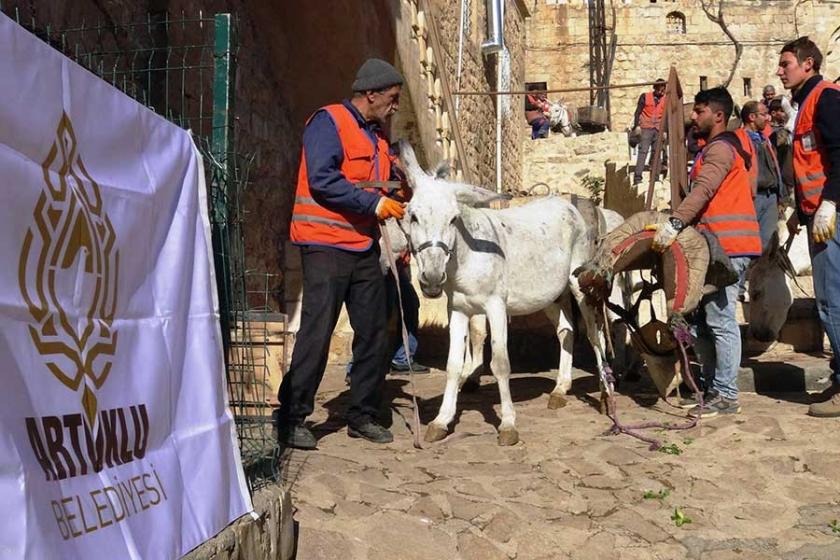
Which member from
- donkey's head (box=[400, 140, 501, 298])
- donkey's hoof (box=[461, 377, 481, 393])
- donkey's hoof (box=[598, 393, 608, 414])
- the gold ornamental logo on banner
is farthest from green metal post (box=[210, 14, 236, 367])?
donkey's hoof (box=[461, 377, 481, 393])

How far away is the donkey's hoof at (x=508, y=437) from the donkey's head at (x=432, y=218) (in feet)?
3.05

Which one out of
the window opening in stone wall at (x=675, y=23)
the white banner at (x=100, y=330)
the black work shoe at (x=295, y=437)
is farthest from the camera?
the window opening in stone wall at (x=675, y=23)

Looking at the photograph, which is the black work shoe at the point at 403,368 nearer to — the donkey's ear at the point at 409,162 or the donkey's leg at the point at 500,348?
the donkey's leg at the point at 500,348

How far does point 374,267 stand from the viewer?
4871mm

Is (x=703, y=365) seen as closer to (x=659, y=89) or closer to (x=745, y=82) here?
(x=659, y=89)

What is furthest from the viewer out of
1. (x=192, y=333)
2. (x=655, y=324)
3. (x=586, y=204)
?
(x=586, y=204)

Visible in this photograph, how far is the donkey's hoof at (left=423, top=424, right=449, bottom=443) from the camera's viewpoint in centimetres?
508

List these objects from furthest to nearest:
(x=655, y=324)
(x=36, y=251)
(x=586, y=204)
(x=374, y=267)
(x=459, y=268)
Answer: (x=586, y=204)
(x=655, y=324)
(x=459, y=268)
(x=374, y=267)
(x=36, y=251)

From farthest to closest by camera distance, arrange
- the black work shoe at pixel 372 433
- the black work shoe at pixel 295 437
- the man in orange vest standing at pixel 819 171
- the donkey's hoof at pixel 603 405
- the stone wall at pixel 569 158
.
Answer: the stone wall at pixel 569 158, the donkey's hoof at pixel 603 405, the man in orange vest standing at pixel 819 171, the black work shoe at pixel 372 433, the black work shoe at pixel 295 437

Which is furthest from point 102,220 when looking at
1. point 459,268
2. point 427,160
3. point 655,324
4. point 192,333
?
point 427,160

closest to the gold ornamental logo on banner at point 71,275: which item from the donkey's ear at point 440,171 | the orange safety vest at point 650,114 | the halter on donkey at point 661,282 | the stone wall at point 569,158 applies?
the donkey's ear at point 440,171

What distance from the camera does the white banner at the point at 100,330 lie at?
1974 millimetres

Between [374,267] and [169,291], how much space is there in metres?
2.20

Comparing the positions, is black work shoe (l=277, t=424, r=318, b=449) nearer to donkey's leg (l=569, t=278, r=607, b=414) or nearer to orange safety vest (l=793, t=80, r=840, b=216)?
donkey's leg (l=569, t=278, r=607, b=414)
